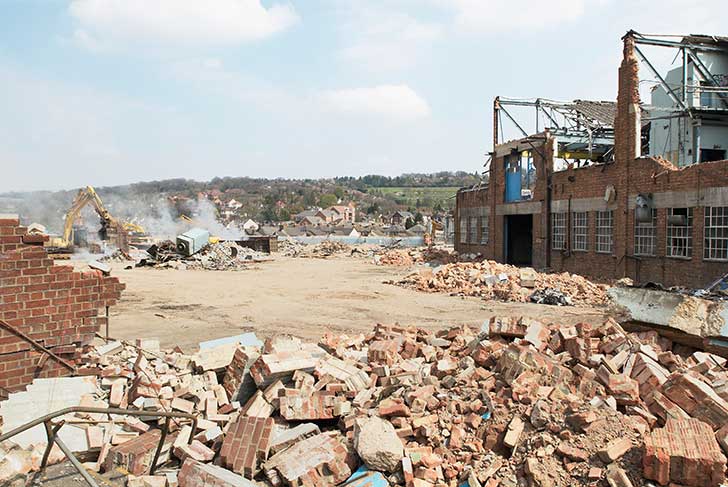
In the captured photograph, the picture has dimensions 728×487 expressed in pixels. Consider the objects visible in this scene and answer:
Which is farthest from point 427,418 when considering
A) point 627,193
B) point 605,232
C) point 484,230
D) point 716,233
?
point 484,230

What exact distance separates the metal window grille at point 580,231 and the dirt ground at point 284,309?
676cm

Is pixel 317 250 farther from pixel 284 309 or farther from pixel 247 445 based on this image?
pixel 247 445

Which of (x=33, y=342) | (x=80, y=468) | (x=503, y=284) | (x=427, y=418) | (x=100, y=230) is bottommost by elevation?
(x=503, y=284)

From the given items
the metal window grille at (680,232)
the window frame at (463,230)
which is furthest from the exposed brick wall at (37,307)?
the window frame at (463,230)

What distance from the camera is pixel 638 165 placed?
18703mm

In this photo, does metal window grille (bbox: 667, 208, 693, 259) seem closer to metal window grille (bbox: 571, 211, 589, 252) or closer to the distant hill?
metal window grille (bbox: 571, 211, 589, 252)

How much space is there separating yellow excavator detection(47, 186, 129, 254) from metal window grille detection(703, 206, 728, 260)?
37.5 meters

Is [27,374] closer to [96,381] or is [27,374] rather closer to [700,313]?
[96,381]

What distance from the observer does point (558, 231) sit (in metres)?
23.8

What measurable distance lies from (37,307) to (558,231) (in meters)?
21.4

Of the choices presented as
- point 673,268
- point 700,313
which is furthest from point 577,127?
point 700,313

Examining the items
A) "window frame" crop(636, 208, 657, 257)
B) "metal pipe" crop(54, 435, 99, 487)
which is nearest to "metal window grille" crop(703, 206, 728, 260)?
"window frame" crop(636, 208, 657, 257)

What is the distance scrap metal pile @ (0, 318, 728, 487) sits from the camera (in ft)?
15.2

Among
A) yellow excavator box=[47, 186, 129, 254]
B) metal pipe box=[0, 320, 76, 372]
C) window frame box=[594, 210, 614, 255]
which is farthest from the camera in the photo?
yellow excavator box=[47, 186, 129, 254]
